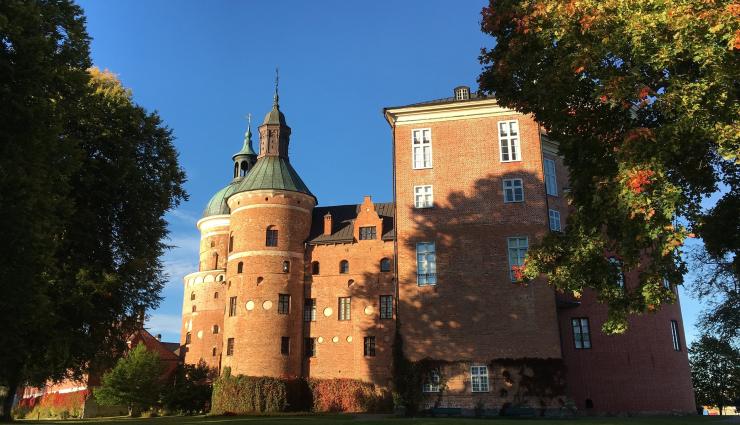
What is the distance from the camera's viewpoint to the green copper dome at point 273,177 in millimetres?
42312

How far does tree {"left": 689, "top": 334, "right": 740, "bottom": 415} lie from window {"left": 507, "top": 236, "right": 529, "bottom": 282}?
31.9m

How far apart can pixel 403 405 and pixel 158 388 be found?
75.9ft

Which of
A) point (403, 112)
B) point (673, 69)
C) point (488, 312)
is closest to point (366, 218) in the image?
point (403, 112)

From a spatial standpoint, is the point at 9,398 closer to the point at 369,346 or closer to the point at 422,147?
the point at 422,147

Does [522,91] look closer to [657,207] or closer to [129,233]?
[657,207]

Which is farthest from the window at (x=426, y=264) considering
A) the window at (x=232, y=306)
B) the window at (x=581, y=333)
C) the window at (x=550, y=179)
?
the window at (x=232, y=306)

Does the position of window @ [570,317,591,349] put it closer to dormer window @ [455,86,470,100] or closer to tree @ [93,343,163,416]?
dormer window @ [455,86,470,100]

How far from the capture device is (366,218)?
43188mm

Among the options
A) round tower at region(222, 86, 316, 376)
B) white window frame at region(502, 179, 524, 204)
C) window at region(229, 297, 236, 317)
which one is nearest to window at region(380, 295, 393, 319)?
round tower at region(222, 86, 316, 376)

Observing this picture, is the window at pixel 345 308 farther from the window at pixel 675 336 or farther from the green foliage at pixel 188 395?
the window at pixel 675 336

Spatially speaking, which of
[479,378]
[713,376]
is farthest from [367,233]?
[713,376]

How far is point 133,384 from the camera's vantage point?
44188 millimetres

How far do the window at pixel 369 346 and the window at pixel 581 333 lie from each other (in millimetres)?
13222

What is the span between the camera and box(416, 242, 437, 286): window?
104 ft
